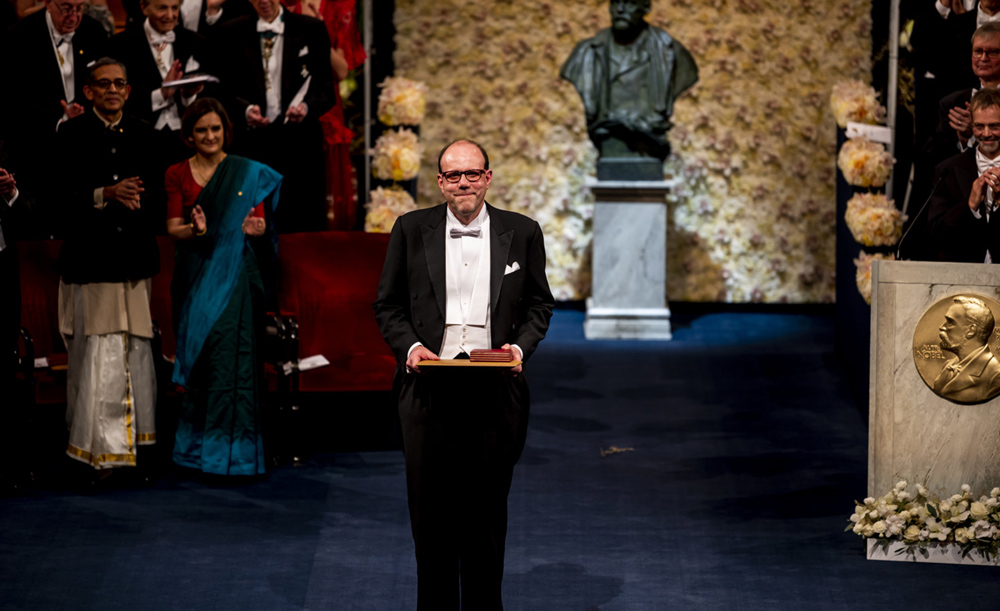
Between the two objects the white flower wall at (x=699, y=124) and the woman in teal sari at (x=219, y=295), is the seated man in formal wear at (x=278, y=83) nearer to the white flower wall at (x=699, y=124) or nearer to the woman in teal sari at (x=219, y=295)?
the woman in teal sari at (x=219, y=295)

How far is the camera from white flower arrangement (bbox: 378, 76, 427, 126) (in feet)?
24.3

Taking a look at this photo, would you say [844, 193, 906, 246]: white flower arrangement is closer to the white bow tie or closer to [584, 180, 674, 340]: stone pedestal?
[584, 180, 674, 340]: stone pedestal

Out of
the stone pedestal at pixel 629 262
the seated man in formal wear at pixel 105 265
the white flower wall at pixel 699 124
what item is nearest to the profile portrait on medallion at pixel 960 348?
the seated man in formal wear at pixel 105 265

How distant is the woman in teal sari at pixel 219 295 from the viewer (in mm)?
5270

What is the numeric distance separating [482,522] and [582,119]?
6.45 m

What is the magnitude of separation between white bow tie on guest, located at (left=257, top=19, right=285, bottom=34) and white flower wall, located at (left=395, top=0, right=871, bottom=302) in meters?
3.09

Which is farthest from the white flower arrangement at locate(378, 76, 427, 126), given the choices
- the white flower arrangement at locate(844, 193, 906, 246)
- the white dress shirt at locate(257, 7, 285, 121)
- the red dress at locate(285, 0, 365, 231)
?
the white flower arrangement at locate(844, 193, 906, 246)

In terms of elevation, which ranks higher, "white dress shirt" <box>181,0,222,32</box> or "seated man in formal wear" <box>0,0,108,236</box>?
"white dress shirt" <box>181,0,222,32</box>

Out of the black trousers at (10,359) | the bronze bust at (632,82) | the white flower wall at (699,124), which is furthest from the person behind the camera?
the white flower wall at (699,124)

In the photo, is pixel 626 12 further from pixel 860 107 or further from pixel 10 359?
pixel 10 359

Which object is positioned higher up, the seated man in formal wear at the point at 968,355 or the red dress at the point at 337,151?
the red dress at the point at 337,151

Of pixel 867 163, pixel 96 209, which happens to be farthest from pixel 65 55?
pixel 867 163

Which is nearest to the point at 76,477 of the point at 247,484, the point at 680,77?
the point at 247,484

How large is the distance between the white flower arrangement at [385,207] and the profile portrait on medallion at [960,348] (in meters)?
3.42
